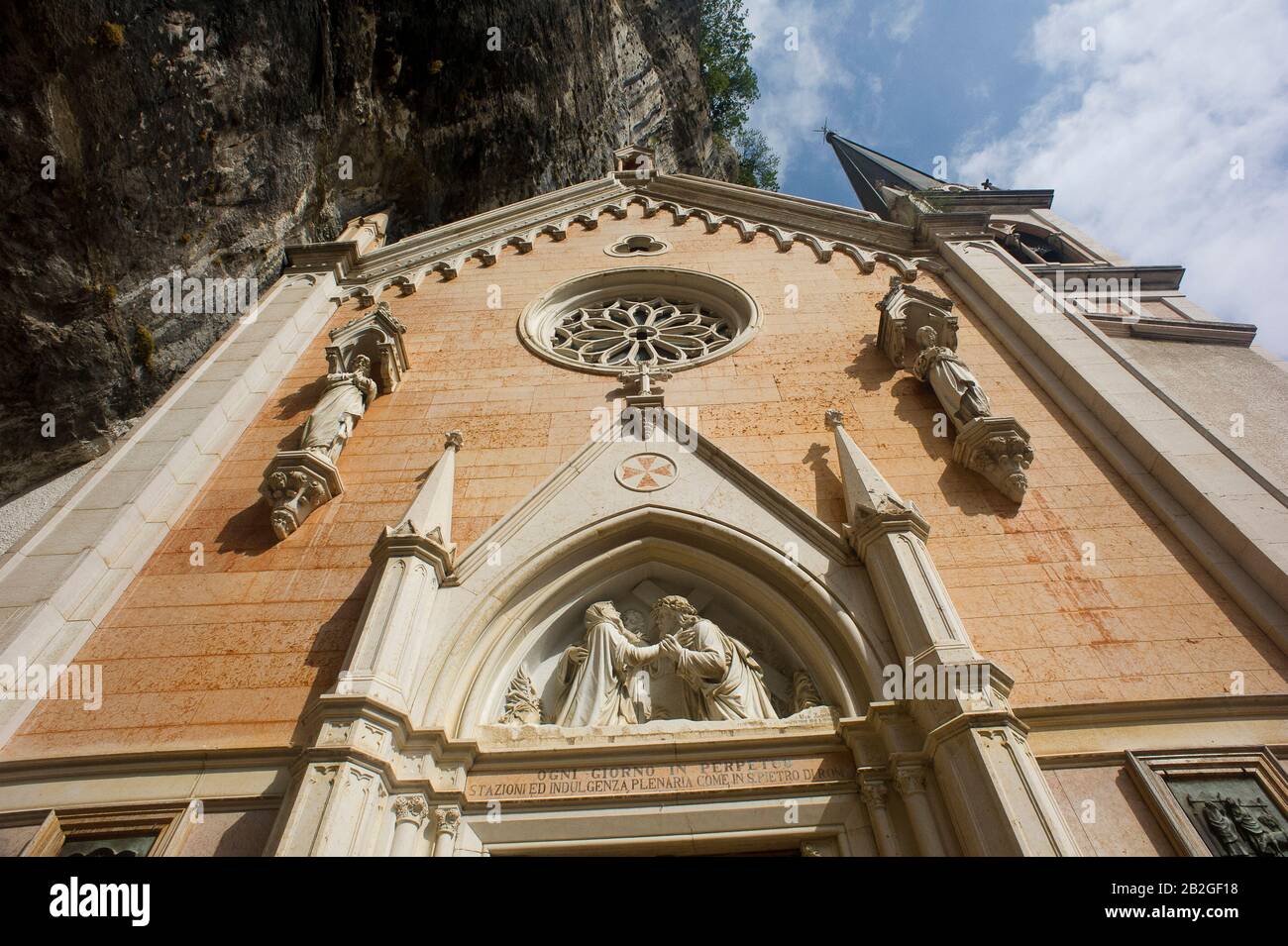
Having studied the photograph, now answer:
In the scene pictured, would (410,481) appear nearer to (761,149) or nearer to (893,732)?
(893,732)

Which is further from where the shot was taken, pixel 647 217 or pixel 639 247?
pixel 647 217

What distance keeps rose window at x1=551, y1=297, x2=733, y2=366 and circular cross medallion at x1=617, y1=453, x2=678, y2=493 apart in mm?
2361

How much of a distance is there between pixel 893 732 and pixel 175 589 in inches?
231

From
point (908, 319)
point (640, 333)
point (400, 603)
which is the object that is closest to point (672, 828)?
point (400, 603)

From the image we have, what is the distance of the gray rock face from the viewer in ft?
27.5

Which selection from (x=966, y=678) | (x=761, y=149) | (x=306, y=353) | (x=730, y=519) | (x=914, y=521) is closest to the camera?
(x=966, y=678)

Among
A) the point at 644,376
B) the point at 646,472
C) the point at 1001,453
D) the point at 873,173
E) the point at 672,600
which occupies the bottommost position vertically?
the point at 672,600

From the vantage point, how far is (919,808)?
4.89 metres

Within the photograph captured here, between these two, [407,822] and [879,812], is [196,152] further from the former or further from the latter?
[879,812]

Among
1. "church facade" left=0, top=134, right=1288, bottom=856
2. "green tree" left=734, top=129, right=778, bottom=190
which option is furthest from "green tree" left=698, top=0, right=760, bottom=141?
"church facade" left=0, top=134, right=1288, bottom=856

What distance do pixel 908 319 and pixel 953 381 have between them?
1.39 m

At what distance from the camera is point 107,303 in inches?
362

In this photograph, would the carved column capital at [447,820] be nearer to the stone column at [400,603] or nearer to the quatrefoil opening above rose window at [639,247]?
the stone column at [400,603]
